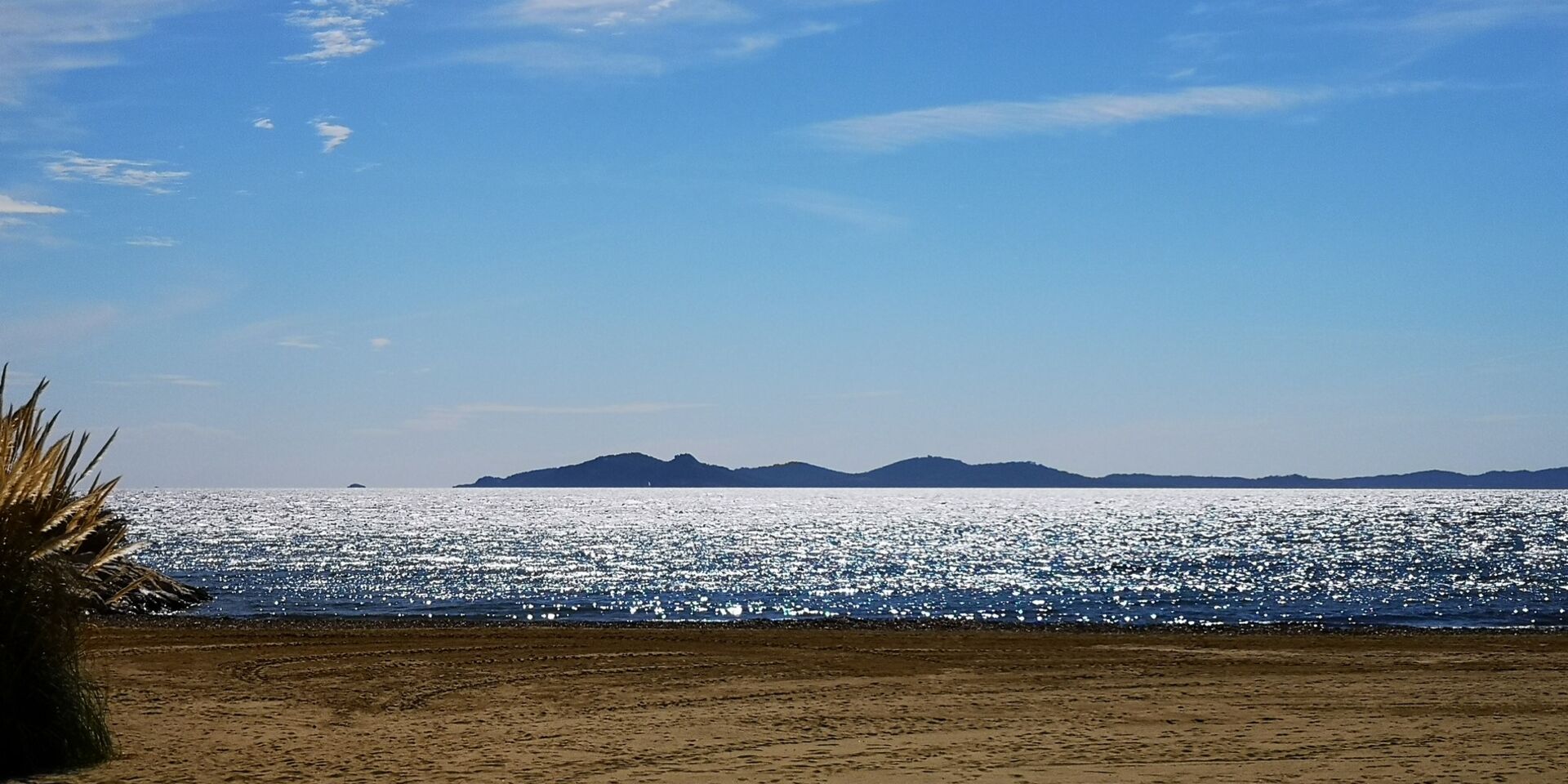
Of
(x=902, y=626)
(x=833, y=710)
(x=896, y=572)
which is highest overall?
(x=833, y=710)

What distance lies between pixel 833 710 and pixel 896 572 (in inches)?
1911

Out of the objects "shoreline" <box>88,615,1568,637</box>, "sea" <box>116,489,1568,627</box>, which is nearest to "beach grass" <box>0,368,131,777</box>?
"shoreline" <box>88,615,1568,637</box>

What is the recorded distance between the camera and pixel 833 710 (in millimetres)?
14125

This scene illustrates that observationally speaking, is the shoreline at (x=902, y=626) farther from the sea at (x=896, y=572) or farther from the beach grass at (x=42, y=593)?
the beach grass at (x=42, y=593)

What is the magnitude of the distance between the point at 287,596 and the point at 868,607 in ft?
68.5

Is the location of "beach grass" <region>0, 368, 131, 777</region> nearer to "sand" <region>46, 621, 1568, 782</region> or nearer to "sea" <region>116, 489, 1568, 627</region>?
"sand" <region>46, 621, 1568, 782</region>

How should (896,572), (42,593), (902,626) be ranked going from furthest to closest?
(896,572), (902,626), (42,593)

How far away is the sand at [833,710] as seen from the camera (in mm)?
10859

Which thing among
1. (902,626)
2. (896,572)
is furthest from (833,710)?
(896,572)

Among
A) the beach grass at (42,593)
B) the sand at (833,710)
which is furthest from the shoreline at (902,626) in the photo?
the beach grass at (42,593)

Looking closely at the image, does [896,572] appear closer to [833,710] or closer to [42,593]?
[833,710]

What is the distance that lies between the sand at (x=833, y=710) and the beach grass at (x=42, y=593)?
42cm

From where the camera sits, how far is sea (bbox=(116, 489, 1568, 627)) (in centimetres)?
4119

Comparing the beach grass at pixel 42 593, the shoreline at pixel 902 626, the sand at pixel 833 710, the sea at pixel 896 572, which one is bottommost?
the sea at pixel 896 572
